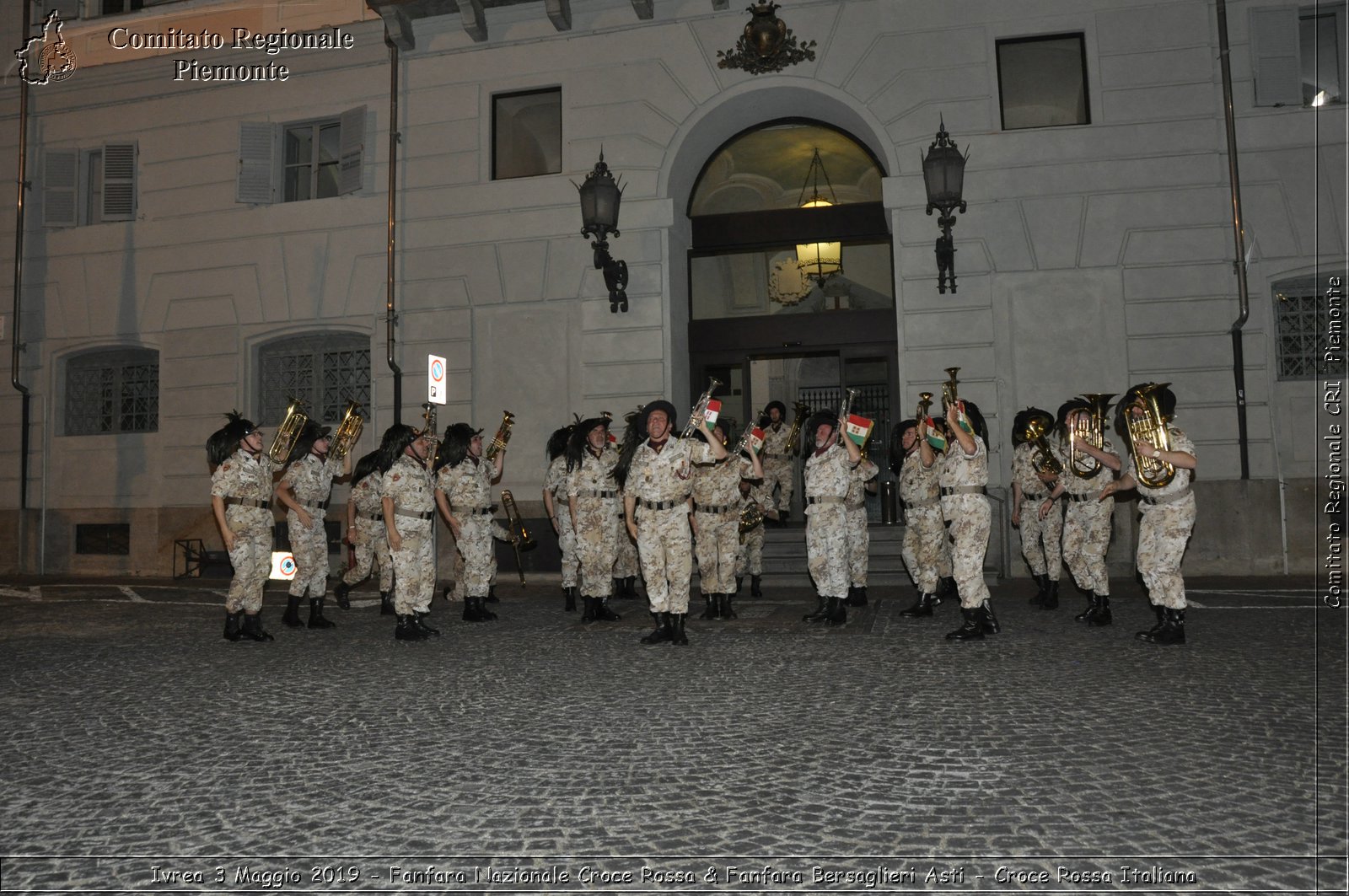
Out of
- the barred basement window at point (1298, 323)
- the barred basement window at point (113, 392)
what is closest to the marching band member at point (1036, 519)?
the barred basement window at point (1298, 323)

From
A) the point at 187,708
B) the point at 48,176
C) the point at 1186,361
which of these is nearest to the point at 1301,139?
the point at 1186,361

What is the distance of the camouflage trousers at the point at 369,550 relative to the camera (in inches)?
410

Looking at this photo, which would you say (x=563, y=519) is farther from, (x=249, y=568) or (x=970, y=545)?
(x=970, y=545)

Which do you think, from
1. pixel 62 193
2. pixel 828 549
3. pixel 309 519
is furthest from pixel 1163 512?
pixel 62 193

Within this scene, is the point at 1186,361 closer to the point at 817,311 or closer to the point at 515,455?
the point at 817,311

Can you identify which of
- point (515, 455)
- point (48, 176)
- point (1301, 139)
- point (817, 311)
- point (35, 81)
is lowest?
point (515, 455)

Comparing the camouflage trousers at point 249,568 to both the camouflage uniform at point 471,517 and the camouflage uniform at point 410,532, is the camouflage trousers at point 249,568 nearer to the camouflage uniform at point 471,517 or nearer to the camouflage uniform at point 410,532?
the camouflage uniform at point 410,532

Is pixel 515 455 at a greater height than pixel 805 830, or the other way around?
pixel 515 455

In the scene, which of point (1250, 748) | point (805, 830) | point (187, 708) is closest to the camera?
point (805, 830)

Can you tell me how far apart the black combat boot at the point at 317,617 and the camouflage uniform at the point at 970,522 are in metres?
6.18

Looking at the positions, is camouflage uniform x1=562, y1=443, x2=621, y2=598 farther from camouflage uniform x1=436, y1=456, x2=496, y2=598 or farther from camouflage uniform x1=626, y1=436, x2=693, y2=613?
camouflage uniform x1=626, y1=436, x2=693, y2=613

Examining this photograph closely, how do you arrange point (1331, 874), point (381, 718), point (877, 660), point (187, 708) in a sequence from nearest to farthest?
point (1331, 874) → point (381, 718) → point (187, 708) → point (877, 660)

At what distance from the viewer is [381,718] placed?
5.42 meters

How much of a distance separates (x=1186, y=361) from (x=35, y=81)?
19651mm
